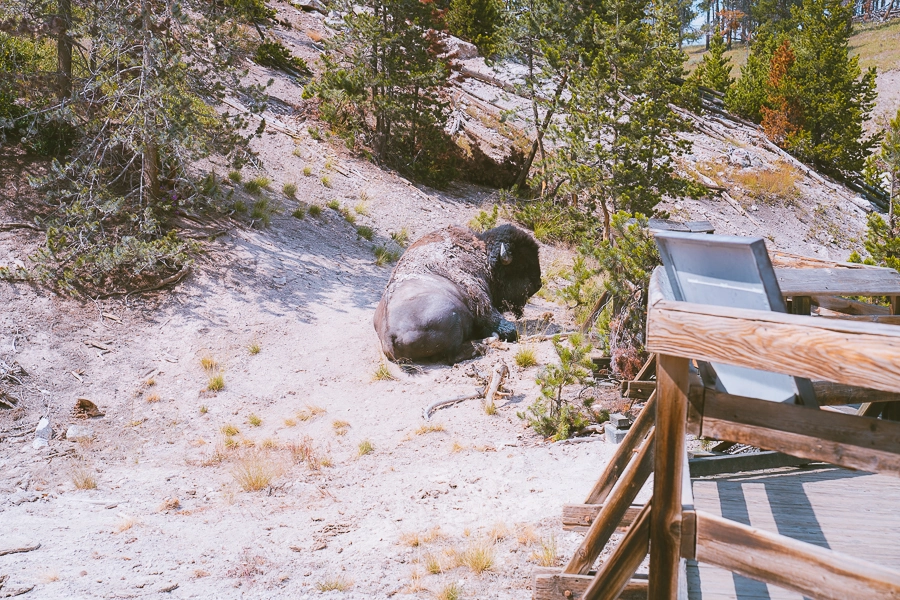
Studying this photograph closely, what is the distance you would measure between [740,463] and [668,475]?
7.18 ft

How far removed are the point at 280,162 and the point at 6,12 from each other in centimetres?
629

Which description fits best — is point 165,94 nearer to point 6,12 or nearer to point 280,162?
point 6,12

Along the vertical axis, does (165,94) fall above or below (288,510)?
above

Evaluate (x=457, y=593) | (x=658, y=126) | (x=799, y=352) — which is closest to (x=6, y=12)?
(x=658, y=126)

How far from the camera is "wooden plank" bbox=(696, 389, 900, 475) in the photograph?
6.26 ft

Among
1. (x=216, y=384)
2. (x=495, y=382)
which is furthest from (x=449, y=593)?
(x=216, y=384)

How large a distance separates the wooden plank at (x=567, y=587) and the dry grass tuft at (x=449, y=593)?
1143 millimetres

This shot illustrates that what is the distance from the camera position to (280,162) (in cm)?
1623

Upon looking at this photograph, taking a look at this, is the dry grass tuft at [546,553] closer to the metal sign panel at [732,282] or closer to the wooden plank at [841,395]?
the wooden plank at [841,395]

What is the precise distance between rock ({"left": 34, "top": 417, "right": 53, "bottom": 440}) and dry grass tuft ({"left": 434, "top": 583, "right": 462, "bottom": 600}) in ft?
18.8

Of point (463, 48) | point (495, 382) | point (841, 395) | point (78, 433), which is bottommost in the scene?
point (78, 433)

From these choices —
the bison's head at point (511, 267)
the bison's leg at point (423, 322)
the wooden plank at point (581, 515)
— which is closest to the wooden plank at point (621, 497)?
the wooden plank at point (581, 515)

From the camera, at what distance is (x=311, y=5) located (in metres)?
29.9

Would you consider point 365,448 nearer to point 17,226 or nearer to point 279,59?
point 17,226
